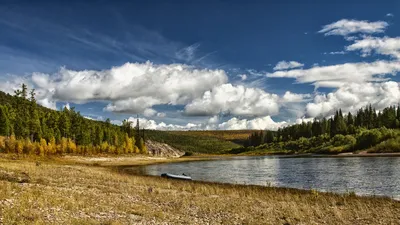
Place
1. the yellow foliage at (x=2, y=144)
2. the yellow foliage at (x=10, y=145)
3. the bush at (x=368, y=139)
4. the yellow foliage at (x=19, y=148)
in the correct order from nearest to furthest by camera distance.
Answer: the yellow foliage at (x=2, y=144) → the yellow foliage at (x=10, y=145) → the yellow foliage at (x=19, y=148) → the bush at (x=368, y=139)

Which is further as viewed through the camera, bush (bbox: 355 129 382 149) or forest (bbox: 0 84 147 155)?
bush (bbox: 355 129 382 149)

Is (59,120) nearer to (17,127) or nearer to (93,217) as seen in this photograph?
(17,127)

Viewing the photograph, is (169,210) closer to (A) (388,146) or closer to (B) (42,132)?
(B) (42,132)

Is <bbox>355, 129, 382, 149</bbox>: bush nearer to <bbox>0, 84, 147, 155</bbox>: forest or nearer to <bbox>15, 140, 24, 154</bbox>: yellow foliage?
<bbox>0, 84, 147, 155</bbox>: forest

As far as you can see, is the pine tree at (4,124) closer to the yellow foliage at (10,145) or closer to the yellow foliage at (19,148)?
the yellow foliage at (10,145)

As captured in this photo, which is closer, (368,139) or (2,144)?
(2,144)

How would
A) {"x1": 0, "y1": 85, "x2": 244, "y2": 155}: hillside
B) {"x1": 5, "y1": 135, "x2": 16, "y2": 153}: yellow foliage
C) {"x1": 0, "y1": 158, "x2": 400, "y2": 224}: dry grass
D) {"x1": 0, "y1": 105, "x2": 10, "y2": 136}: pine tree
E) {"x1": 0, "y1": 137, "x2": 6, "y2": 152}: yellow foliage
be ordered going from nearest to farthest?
{"x1": 0, "y1": 158, "x2": 400, "y2": 224}: dry grass
{"x1": 0, "y1": 137, "x2": 6, "y2": 152}: yellow foliage
{"x1": 5, "y1": 135, "x2": 16, "y2": 153}: yellow foliage
{"x1": 0, "y1": 85, "x2": 244, "y2": 155}: hillside
{"x1": 0, "y1": 105, "x2": 10, "y2": 136}: pine tree

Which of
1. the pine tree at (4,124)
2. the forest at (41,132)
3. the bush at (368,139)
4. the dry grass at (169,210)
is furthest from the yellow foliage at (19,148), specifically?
the bush at (368,139)

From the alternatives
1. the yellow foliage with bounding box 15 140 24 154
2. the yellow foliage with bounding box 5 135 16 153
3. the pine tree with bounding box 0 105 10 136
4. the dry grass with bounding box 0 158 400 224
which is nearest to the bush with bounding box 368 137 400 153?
the dry grass with bounding box 0 158 400 224

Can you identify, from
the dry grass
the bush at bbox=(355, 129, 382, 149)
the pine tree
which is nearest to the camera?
the dry grass

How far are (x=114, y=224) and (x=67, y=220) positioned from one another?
8.94ft

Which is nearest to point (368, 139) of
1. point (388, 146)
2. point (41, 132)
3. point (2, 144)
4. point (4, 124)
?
point (388, 146)

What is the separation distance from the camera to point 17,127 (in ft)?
488

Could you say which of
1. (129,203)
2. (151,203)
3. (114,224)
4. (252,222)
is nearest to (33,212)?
(114,224)
